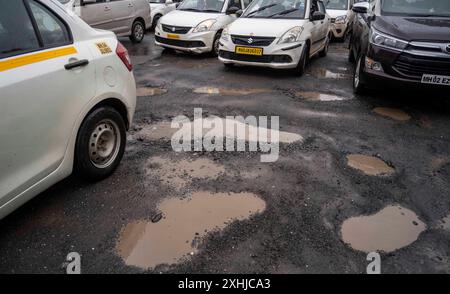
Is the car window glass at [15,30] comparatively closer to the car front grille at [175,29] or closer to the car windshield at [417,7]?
the car windshield at [417,7]

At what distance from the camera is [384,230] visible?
288 centimetres

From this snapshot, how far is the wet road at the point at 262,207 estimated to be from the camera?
8.39 ft

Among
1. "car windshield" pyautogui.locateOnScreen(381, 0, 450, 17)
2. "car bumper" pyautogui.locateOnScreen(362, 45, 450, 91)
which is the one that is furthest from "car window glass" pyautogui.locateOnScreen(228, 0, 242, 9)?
"car bumper" pyautogui.locateOnScreen(362, 45, 450, 91)

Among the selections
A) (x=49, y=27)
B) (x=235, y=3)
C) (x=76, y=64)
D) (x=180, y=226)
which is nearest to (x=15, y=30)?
(x=49, y=27)

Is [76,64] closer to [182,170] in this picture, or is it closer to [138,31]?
[182,170]

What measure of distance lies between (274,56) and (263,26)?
0.71 meters

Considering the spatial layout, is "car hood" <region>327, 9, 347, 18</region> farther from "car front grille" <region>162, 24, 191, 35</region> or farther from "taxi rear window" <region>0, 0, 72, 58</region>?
"taxi rear window" <region>0, 0, 72, 58</region>

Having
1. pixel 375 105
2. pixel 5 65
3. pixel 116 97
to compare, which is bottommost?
pixel 375 105

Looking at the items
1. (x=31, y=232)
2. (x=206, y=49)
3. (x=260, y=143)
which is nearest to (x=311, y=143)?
(x=260, y=143)

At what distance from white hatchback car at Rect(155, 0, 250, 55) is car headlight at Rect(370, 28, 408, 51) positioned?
14.3 ft

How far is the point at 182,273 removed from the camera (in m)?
2.42

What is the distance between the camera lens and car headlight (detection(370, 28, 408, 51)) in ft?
A: 16.4

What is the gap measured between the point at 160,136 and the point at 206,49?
191 inches
